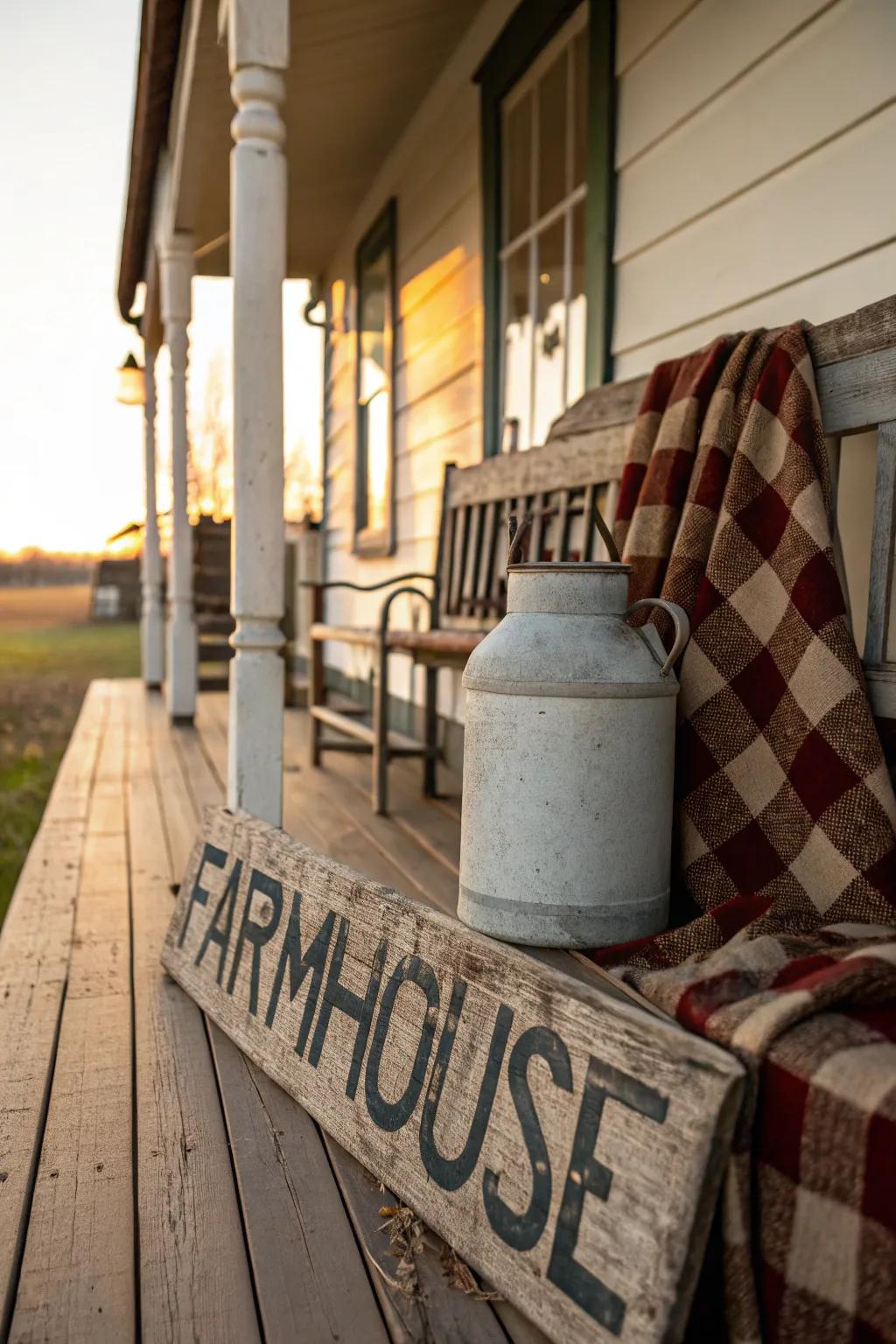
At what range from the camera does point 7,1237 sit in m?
1.31

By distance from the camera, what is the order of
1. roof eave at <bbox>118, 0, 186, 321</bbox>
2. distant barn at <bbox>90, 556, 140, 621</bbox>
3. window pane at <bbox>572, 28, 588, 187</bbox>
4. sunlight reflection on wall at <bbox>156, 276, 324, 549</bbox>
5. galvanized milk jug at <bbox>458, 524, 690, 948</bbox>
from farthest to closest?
distant barn at <bbox>90, 556, 140, 621</bbox>, sunlight reflection on wall at <bbox>156, 276, 324, 549</bbox>, roof eave at <bbox>118, 0, 186, 321</bbox>, window pane at <bbox>572, 28, 588, 187</bbox>, galvanized milk jug at <bbox>458, 524, 690, 948</bbox>

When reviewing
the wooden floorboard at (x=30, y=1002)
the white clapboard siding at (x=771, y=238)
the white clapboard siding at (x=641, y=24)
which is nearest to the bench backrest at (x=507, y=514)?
the white clapboard siding at (x=771, y=238)

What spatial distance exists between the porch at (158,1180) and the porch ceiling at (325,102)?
8.73 ft

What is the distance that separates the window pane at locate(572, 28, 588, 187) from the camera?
325cm

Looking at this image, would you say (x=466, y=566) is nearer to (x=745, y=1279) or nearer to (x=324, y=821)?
(x=324, y=821)

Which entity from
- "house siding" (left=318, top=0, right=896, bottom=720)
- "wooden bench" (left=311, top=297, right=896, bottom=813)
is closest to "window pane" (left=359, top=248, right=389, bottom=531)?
"wooden bench" (left=311, top=297, right=896, bottom=813)

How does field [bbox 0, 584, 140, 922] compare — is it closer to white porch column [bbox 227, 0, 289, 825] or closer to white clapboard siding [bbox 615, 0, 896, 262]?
white porch column [bbox 227, 0, 289, 825]

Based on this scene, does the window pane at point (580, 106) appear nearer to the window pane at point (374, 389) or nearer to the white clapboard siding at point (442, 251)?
the white clapboard siding at point (442, 251)

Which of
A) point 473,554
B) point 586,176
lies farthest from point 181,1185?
point 586,176

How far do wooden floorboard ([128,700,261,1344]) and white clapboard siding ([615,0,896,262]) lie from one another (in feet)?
6.90

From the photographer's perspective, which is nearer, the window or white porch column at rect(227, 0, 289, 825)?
white porch column at rect(227, 0, 289, 825)

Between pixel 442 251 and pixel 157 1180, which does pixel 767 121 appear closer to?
pixel 157 1180

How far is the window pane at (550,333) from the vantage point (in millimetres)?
3514

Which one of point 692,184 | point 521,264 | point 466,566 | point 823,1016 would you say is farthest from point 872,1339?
point 521,264
